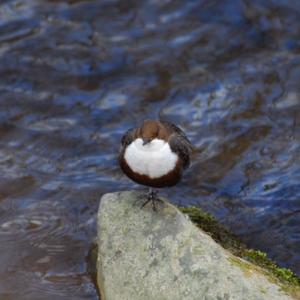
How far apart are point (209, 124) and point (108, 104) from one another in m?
1.02

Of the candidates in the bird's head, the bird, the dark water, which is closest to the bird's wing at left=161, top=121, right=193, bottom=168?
the bird

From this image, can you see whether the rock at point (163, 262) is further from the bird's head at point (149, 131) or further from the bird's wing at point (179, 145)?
the bird's head at point (149, 131)

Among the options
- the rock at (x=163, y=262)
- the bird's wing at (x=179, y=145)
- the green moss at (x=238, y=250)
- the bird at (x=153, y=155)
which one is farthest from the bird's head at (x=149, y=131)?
the green moss at (x=238, y=250)

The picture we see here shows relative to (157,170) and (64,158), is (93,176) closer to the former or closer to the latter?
(64,158)

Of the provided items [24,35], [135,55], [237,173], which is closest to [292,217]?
[237,173]

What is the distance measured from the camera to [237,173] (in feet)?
20.8

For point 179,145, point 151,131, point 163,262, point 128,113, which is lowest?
point 128,113

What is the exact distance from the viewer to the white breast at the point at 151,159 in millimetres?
4305

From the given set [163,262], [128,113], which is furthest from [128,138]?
[128,113]

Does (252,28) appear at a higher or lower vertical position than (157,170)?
lower

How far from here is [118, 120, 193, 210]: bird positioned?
4.31m

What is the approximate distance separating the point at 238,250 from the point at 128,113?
2.52m

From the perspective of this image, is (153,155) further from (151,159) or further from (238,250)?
(238,250)

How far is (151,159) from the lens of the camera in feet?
14.1
